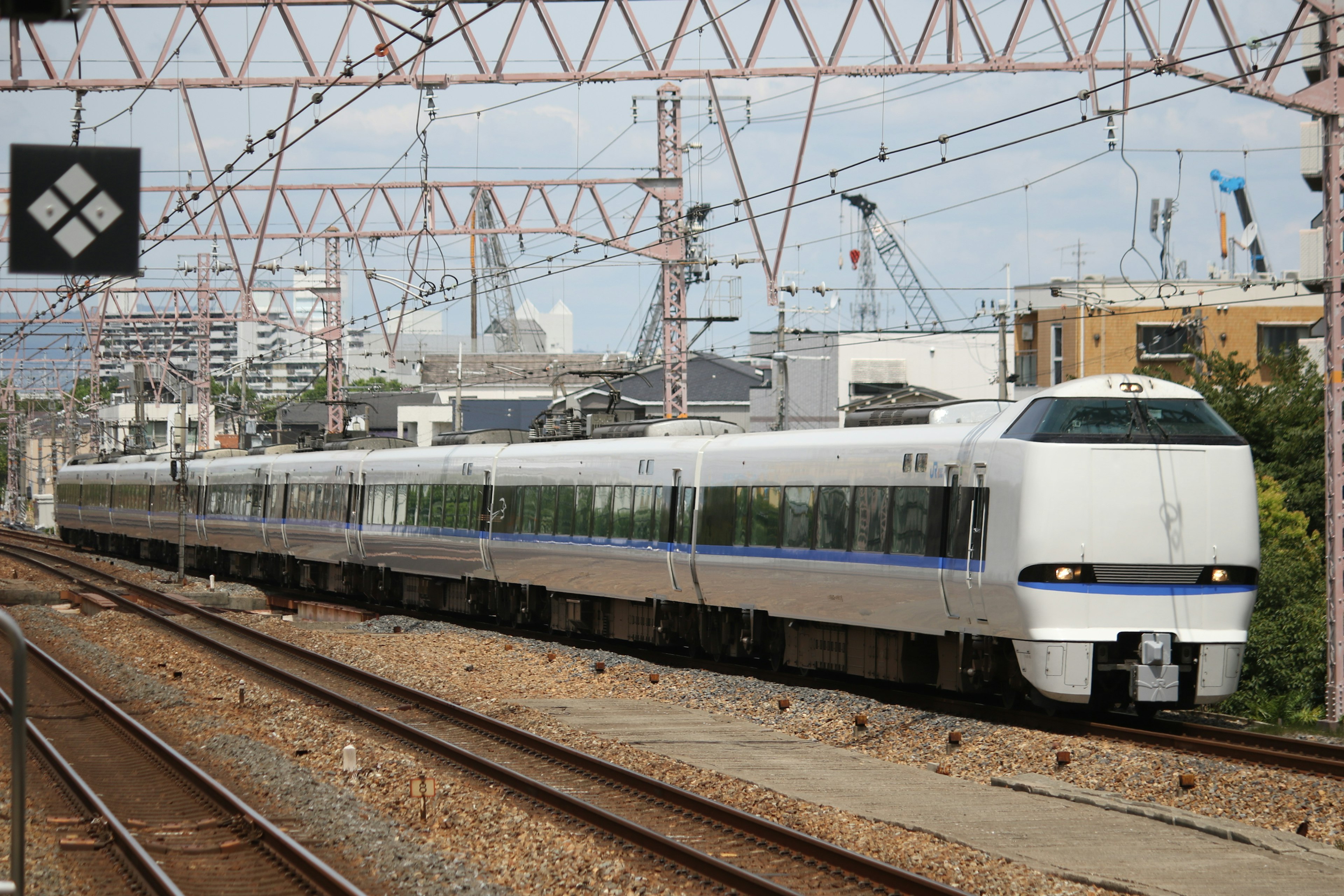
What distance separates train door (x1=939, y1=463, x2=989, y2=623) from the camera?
15016 mm

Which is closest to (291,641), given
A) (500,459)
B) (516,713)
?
(500,459)

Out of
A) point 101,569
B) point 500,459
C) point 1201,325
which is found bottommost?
point 101,569

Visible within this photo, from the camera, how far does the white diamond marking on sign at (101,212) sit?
25.7 feet

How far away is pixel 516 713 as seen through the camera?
54.1ft

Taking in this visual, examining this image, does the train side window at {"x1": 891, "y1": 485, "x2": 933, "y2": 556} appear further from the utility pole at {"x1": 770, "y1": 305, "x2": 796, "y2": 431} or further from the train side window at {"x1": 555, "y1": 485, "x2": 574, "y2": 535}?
the utility pole at {"x1": 770, "y1": 305, "x2": 796, "y2": 431}

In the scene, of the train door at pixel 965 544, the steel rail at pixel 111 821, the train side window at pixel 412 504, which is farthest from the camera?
the train side window at pixel 412 504

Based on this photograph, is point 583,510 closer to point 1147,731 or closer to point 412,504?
point 412,504

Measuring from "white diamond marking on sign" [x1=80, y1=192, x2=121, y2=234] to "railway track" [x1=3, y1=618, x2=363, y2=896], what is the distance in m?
3.93

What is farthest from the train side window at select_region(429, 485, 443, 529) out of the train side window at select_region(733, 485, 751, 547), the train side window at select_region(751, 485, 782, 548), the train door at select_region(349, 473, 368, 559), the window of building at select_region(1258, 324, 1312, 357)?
the window of building at select_region(1258, 324, 1312, 357)

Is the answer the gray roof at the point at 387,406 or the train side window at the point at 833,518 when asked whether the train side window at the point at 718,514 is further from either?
the gray roof at the point at 387,406

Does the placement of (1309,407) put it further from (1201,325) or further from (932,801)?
(932,801)

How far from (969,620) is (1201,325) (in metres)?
41.2

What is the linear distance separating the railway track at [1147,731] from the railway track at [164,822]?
689 centimetres

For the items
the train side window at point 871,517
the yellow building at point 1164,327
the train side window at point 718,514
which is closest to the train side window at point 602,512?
the train side window at point 718,514
